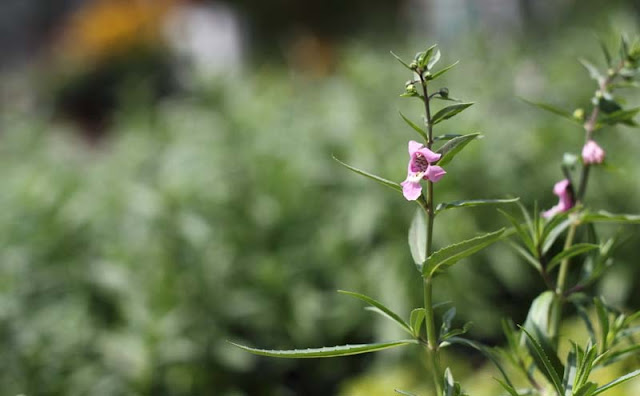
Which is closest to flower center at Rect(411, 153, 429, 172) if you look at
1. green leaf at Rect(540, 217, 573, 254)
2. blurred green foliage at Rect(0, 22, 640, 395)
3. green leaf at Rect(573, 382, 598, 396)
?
green leaf at Rect(540, 217, 573, 254)

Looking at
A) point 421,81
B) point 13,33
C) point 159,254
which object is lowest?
point 13,33

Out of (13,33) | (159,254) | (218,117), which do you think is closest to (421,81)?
(159,254)

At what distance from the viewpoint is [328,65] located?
29.0 feet

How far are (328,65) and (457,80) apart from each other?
16.6 feet

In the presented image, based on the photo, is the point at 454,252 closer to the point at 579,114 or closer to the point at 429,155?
the point at 429,155

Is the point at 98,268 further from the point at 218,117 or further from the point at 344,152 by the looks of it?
the point at 218,117

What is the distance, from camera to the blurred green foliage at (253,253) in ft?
7.72

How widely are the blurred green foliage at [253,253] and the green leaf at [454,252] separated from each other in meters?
1.42

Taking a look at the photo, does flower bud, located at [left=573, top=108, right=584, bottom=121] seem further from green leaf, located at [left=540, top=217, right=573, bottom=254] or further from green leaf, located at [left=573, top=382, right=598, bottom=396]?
green leaf, located at [left=573, top=382, right=598, bottom=396]

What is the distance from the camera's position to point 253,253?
2.75m

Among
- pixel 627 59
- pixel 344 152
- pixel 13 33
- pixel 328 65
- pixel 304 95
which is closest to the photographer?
pixel 627 59

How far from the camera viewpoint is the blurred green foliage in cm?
235

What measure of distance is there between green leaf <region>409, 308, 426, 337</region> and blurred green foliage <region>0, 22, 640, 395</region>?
1.36 meters

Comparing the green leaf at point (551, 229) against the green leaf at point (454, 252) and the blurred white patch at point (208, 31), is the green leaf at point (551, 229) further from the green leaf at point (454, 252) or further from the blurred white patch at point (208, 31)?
the blurred white patch at point (208, 31)
